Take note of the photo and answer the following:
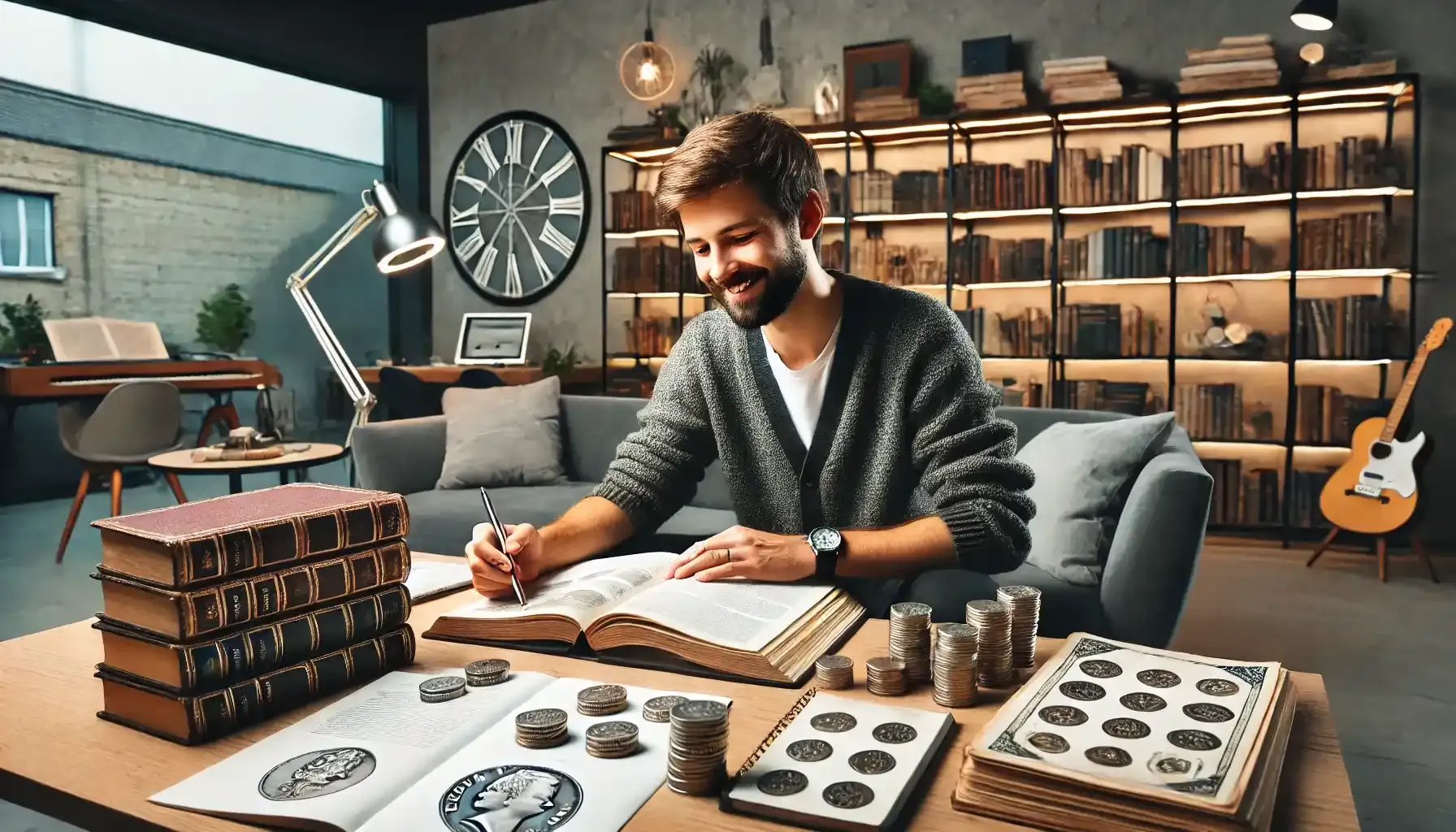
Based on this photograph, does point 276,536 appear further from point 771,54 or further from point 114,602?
point 771,54

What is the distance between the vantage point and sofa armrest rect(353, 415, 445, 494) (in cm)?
334

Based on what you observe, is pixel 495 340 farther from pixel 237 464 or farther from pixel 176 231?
pixel 237 464

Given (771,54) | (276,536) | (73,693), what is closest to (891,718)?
→ (276,536)

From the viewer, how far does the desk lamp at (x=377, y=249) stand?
136 inches

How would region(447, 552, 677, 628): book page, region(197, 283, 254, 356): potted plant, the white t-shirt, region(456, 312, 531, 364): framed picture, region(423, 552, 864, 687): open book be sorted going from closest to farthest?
1. region(423, 552, 864, 687): open book
2. region(447, 552, 677, 628): book page
3. the white t-shirt
4. region(456, 312, 531, 364): framed picture
5. region(197, 283, 254, 356): potted plant

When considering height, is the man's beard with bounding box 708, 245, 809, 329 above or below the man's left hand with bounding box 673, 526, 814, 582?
above

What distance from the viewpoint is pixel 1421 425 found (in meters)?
4.59

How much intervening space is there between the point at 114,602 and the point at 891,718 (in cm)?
71

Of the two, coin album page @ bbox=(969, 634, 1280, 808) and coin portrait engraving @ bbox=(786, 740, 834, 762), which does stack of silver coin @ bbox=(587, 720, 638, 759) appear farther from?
coin album page @ bbox=(969, 634, 1280, 808)

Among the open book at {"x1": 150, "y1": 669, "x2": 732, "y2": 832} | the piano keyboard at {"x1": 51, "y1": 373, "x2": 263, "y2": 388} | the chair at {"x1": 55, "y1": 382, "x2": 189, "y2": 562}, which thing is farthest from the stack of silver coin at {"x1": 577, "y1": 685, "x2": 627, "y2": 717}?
the piano keyboard at {"x1": 51, "y1": 373, "x2": 263, "y2": 388}

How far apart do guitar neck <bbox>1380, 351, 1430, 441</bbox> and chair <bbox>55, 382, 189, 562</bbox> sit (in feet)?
17.0

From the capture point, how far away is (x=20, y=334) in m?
5.40

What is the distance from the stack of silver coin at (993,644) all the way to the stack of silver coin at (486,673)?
1.52 feet

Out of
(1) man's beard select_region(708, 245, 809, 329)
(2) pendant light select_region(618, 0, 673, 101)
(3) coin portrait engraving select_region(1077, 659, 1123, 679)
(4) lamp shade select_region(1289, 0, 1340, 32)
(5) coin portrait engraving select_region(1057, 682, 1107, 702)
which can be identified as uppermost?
(2) pendant light select_region(618, 0, 673, 101)
